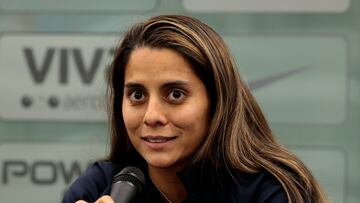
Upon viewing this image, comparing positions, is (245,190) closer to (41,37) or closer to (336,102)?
(336,102)

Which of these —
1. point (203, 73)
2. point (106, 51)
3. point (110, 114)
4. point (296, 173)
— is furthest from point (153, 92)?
point (106, 51)

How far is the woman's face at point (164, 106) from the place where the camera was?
44.9 inches

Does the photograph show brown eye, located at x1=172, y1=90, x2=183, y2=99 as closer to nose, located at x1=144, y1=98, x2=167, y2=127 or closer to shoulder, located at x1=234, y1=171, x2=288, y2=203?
nose, located at x1=144, y1=98, x2=167, y2=127

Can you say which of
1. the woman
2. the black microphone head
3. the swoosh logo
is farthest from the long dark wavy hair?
the swoosh logo

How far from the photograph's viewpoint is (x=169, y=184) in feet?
4.24

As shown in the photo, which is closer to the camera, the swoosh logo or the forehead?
the forehead

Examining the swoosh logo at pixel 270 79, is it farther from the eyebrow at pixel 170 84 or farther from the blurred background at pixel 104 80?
the eyebrow at pixel 170 84

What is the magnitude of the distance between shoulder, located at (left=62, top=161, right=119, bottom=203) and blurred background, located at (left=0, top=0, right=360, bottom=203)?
848 millimetres

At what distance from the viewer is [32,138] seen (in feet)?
7.72

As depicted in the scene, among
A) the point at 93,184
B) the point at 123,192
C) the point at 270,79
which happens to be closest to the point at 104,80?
the point at 270,79

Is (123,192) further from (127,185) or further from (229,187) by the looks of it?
(229,187)

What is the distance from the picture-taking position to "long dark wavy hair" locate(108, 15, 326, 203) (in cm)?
118

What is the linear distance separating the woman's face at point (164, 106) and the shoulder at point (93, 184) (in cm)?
17

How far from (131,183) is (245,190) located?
23cm
